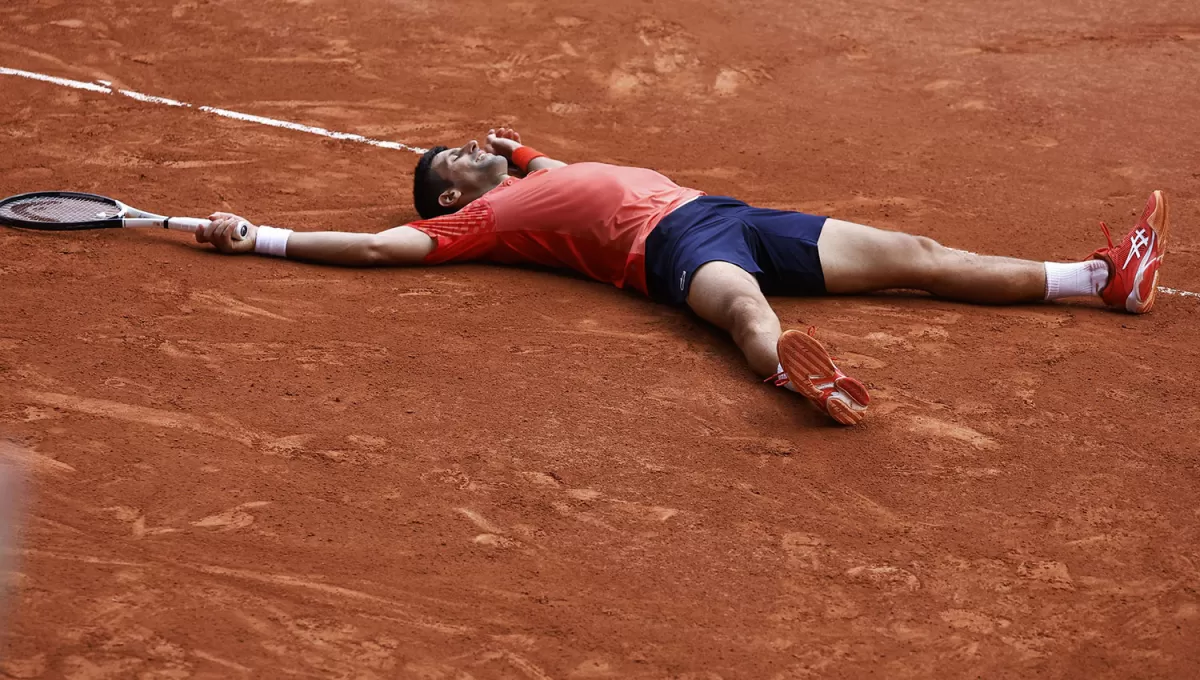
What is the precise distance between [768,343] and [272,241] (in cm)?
264

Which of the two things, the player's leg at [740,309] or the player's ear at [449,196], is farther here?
the player's ear at [449,196]

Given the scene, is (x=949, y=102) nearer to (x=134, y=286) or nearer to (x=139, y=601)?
(x=134, y=286)

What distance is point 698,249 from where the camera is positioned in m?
5.79

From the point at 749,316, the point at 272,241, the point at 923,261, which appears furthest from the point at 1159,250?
the point at 272,241

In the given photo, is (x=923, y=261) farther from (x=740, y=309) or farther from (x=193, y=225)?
(x=193, y=225)

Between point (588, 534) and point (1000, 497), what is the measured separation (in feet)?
4.92

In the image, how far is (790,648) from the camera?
380 cm

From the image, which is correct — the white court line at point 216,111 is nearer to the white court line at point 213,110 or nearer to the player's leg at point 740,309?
→ the white court line at point 213,110

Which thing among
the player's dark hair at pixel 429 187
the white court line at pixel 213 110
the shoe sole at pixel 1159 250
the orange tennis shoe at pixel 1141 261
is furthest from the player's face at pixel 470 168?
the shoe sole at pixel 1159 250

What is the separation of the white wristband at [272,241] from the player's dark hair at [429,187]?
2.51 ft

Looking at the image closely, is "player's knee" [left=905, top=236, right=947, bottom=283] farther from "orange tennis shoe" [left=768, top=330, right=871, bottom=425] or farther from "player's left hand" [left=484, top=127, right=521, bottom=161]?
"player's left hand" [left=484, top=127, right=521, bottom=161]

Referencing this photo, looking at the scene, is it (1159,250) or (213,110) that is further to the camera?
(213,110)

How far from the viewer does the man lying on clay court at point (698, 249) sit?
230 inches

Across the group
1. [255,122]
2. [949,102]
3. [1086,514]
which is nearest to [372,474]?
[1086,514]
